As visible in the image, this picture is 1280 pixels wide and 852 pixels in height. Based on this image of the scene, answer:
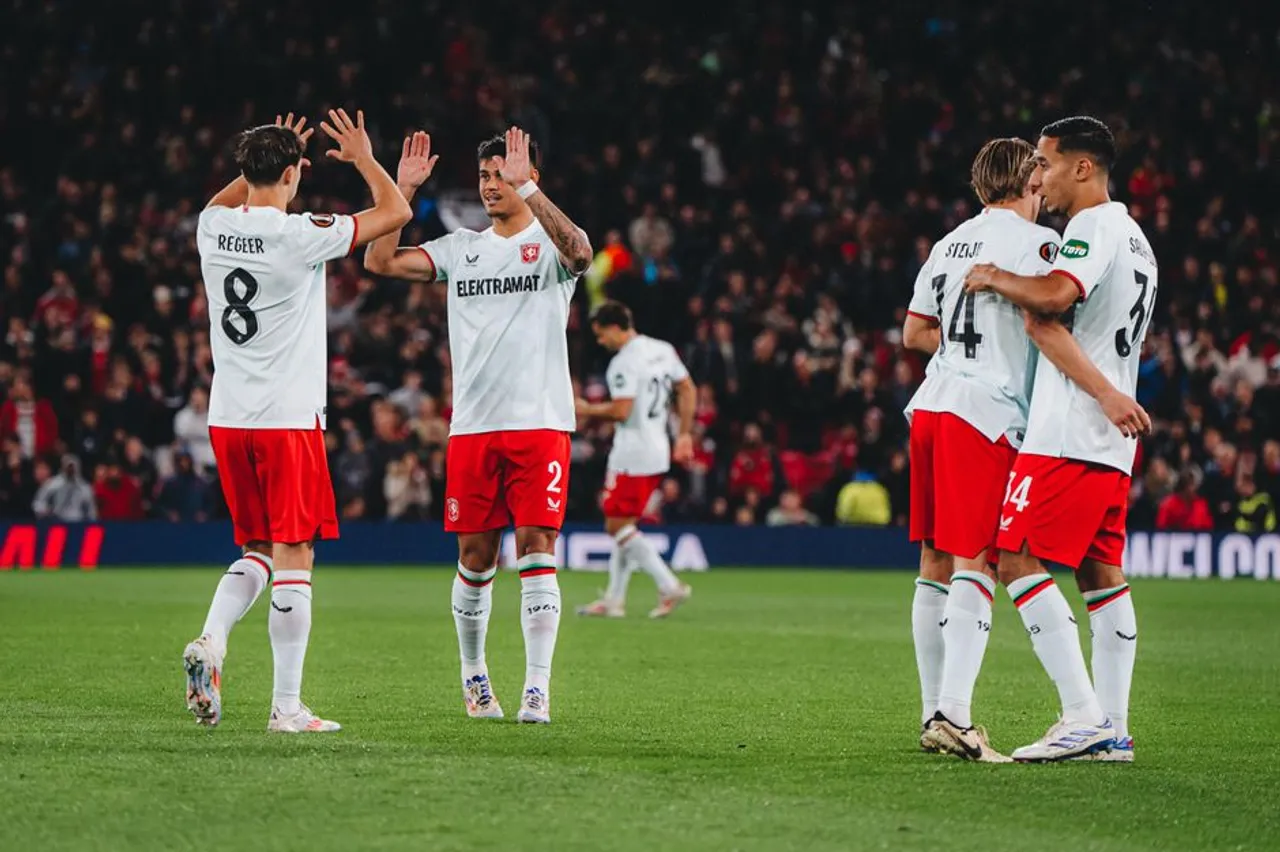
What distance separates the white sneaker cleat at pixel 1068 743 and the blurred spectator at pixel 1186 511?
658 inches

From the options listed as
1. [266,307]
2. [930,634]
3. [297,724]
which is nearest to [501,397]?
[266,307]

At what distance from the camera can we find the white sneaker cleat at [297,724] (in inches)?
321

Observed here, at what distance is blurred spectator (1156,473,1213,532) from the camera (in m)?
23.7

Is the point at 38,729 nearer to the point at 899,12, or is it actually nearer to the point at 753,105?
the point at 753,105

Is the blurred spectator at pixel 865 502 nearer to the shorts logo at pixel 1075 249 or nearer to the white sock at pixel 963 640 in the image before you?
the white sock at pixel 963 640

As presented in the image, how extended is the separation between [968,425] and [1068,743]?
51.6 inches

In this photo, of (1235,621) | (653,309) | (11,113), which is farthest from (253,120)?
(1235,621)

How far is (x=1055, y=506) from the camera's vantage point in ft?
24.4

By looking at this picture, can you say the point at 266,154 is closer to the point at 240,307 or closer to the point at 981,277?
the point at 240,307

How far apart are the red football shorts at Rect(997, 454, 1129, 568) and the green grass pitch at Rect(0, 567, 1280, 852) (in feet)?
2.83

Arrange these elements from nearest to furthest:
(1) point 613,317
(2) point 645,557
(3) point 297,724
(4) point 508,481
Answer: (3) point 297,724
(4) point 508,481
(1) point 613,317
(2) point 645,557

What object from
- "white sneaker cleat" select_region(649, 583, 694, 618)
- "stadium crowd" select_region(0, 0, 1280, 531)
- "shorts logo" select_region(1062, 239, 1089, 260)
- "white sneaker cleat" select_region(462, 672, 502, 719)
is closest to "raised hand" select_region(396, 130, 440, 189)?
"white sneaker cleat" select_region(462, 672, 502, 719)

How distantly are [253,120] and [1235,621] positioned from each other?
17246 millimetres

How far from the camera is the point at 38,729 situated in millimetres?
8148
